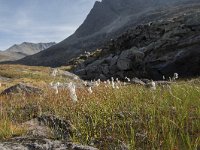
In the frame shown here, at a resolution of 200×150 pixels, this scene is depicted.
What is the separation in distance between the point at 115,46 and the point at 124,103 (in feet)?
159

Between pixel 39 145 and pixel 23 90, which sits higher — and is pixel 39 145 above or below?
below

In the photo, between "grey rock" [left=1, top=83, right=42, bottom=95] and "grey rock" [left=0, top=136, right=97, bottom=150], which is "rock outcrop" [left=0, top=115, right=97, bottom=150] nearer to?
"grey rock" [left=0, top=136, right=97, bottom=150]

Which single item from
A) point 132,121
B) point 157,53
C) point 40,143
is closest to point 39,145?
point 40,143

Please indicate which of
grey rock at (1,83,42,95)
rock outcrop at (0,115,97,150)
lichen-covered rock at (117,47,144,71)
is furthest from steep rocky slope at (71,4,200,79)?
rock outcrop at (0,115,97,150)

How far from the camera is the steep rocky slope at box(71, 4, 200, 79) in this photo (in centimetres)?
3875

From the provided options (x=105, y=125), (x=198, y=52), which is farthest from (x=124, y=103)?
(x=198, y=52)

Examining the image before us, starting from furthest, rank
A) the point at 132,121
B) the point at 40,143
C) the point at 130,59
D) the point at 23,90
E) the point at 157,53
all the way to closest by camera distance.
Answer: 1. the point at 130,59
2. the point at 157,53
3. the point at 23,90
4. the point at 132,121
5. the point at 40,143

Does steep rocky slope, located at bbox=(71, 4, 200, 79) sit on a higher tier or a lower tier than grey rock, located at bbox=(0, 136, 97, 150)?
higher

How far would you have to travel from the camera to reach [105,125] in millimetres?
9195

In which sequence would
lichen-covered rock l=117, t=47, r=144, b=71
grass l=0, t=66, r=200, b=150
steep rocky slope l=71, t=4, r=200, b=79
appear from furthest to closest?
1. lichen-covered rock l=117, t=47, r=144, b=71
2. steep rocky slope l=71, t=4, r=200, b=79
3. grass l=0, t=66, r=200, b=150

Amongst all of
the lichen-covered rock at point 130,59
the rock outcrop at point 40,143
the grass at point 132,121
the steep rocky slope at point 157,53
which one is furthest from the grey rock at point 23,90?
the lichen-covered rock at point 130,59

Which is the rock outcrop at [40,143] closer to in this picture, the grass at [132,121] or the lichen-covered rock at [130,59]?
the grass at [132,121]

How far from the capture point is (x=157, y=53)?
4403 centimetres

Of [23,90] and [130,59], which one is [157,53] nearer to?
[130,59]
